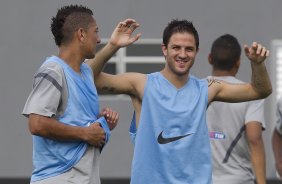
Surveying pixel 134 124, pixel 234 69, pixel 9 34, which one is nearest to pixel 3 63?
pixel 9 34

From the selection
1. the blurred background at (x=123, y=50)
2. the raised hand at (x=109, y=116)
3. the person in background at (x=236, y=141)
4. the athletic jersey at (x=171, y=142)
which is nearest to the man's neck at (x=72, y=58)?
the raised hand at (x=109, y=116)

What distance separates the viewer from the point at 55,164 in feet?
19.7

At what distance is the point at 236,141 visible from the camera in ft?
25.1

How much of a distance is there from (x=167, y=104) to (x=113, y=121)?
0.34m

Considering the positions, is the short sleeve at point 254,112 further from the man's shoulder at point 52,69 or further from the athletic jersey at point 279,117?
the man's shoulder at point 52,69

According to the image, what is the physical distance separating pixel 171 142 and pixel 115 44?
681mm

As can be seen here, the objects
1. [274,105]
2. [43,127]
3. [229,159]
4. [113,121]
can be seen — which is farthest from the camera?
[274,105]

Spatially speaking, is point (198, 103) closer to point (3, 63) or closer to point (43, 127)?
point (43, 127)

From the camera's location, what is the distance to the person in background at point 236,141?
24.9ft

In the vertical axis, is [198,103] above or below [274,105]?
above

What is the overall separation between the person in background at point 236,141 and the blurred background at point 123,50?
101 inches

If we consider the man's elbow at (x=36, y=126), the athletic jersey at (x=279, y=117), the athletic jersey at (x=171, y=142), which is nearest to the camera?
the man's elbow at (x=36, y=126)

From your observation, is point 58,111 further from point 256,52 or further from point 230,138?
point 230,138

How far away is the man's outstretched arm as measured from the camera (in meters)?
6.55
